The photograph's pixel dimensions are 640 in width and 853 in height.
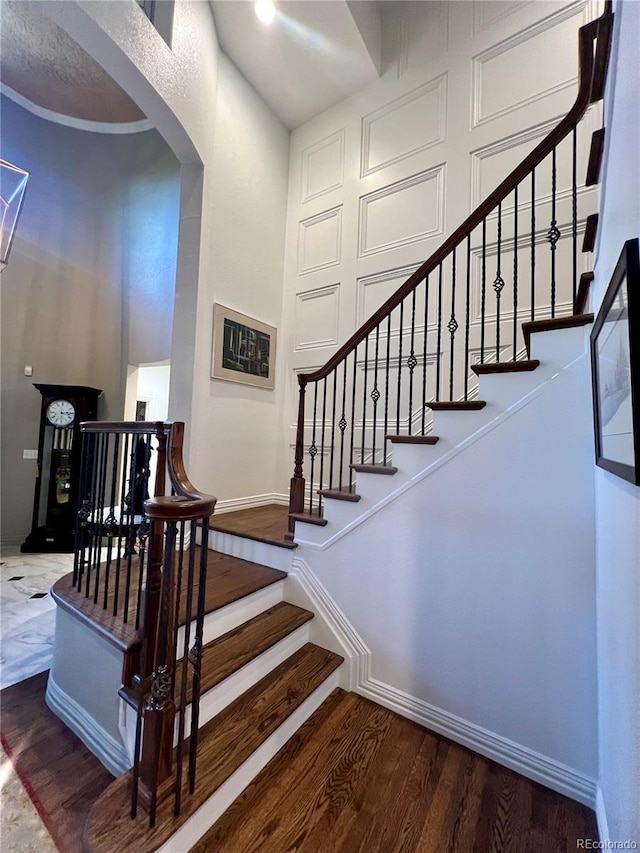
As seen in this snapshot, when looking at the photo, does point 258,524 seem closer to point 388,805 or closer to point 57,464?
point 388,805

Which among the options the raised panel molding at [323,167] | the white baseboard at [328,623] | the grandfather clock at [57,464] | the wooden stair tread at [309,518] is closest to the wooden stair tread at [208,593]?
the white baseboard at [328,623]

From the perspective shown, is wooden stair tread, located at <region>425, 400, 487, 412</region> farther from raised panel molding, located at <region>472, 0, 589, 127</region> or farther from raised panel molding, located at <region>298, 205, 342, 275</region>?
raised panel molding, located at <region>472, 0, 589, 127</region>

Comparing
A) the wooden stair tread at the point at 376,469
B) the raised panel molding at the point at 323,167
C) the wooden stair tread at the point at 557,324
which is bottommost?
the wooden stair tread at the point at 376,469

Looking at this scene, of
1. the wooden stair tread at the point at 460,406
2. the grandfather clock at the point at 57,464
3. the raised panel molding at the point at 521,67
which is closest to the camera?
the wooden stair tread at the point at 460,406

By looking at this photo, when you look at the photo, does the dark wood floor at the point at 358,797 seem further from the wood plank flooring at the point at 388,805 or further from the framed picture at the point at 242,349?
the framed picture at the point at 242,349

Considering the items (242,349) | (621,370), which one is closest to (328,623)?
(621,370)

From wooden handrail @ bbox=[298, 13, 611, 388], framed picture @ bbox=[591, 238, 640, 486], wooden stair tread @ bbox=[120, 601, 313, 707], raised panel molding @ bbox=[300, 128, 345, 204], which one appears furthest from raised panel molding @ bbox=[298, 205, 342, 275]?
wooden stair tread @ bbox=[120, 601, 313, 707]

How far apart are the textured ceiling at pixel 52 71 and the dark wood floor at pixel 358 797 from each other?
5.82m

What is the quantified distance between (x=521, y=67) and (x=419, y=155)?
84 centimetres

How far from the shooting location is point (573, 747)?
1435 mm

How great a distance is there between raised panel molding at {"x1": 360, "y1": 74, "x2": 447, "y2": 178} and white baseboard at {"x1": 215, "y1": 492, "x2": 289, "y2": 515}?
3.25 meters

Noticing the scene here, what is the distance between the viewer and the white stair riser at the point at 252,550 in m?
2.24

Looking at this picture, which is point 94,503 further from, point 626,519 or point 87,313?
point 87,313

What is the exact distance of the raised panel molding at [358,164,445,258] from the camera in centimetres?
289
